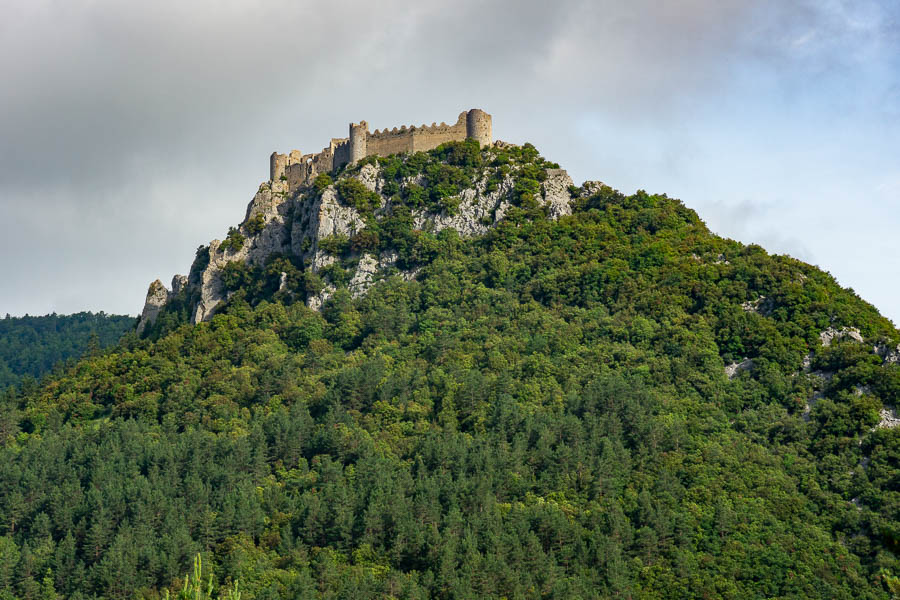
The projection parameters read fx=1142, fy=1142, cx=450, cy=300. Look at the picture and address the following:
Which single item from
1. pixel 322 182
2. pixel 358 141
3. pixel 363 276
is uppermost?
pixel 358 141

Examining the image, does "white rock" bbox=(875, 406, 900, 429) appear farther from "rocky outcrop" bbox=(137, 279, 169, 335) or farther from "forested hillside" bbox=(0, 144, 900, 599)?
"rocky outcrop" bbox=(137, 279, 169, 335)

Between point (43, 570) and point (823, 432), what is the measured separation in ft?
160

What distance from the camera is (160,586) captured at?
214 feet

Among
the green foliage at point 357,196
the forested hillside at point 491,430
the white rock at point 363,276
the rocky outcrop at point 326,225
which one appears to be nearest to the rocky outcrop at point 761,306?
the forested hillside at point 491,430

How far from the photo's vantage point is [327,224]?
104250mm

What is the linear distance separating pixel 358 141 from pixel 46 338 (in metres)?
95.5

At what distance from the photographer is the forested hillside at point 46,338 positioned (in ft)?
556

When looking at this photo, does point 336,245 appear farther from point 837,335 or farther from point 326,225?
point 837,335

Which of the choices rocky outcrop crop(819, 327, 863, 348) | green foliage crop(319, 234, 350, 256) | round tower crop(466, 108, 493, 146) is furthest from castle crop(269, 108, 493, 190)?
rocky outcrop crop(819, 327, 863, 348)

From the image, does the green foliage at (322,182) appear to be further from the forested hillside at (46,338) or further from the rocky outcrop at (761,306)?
the forested hillside at (46,338)

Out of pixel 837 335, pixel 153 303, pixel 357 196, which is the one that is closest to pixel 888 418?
pixel 837 335

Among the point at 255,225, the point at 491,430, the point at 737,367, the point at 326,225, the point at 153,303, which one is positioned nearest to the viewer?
the point at 491,430

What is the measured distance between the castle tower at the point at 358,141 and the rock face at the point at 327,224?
2.58m

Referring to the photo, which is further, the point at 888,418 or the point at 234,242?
the point at 234,242
